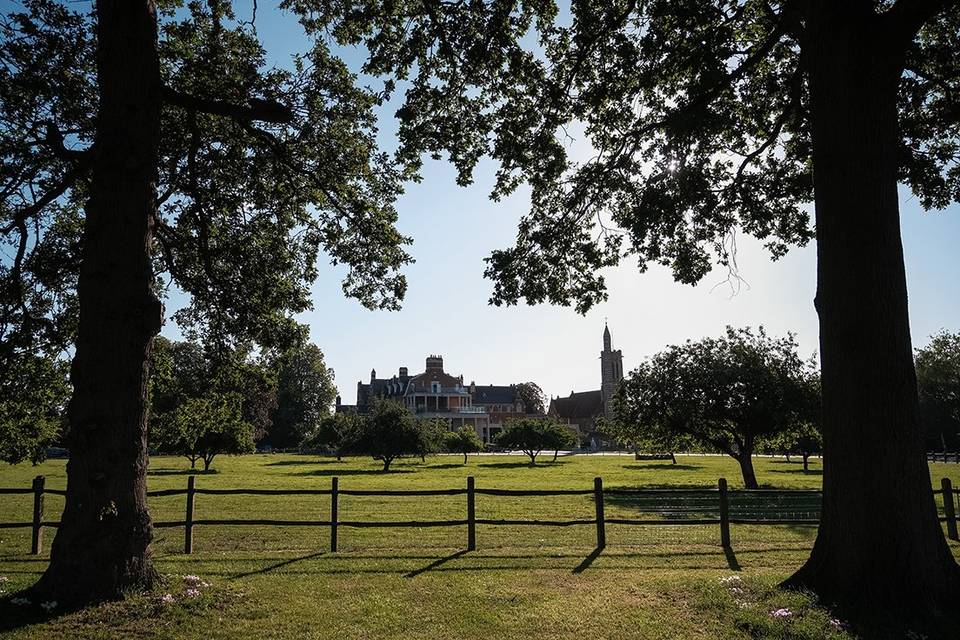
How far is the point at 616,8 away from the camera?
1111 centimetres

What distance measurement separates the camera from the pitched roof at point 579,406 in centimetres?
12912

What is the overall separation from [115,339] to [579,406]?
5058 inches

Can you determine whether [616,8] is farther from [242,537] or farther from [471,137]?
[242,537]

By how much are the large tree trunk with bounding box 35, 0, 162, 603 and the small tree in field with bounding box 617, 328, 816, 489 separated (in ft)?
82.5

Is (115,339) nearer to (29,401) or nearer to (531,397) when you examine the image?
(29,401)

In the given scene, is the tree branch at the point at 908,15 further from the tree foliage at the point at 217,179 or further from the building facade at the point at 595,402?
the building facade at the point at 595,402

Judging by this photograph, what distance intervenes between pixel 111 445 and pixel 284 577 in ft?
10.9

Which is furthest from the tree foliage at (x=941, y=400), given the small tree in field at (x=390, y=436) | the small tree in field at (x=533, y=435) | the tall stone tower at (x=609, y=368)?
the tall stone tower at (x=609, y=368)

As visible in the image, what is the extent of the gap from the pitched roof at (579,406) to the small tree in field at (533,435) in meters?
70.1

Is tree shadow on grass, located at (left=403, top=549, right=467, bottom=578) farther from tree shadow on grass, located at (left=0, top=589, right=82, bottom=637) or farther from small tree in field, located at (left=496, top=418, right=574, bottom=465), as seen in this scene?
small tree in field, located at (left=496, top=418, right=574, bottom=465)

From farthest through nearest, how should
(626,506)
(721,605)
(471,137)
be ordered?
(626,506) → (471,137) → (721,605)

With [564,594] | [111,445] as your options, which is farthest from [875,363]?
[111,445]

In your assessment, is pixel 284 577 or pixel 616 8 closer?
pixel 284 577

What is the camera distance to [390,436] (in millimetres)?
44156
